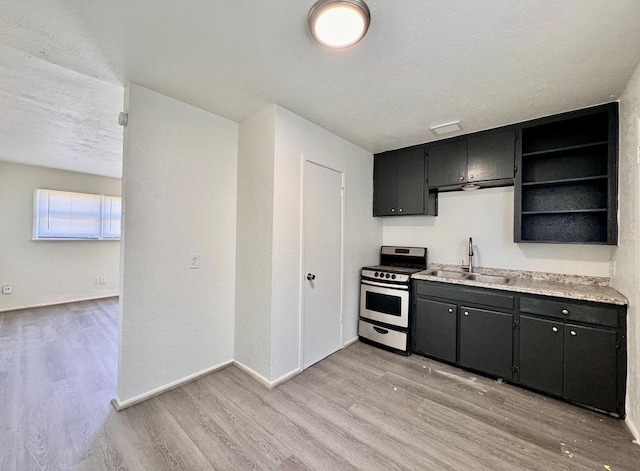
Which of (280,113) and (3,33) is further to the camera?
(280,113)

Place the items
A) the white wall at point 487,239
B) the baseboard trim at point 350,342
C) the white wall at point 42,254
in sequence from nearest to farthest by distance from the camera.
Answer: the white wall at point 487,239, the baseboard trim at point 350,342, the white wall at point 42,254

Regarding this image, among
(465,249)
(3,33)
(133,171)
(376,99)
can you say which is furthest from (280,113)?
(465,249)

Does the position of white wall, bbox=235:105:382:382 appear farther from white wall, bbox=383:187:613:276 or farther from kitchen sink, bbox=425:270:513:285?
kitchen sink, bbox=425:270:513:285

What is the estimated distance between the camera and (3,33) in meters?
1.53

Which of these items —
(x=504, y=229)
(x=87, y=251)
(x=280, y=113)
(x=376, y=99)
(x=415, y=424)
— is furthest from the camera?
(x=87, y=251)

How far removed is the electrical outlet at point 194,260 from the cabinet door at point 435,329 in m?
2.34

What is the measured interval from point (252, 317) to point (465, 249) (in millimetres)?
2576

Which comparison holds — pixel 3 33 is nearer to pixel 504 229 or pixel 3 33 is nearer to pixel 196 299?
pixel 196 299

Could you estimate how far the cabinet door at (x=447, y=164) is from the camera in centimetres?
291

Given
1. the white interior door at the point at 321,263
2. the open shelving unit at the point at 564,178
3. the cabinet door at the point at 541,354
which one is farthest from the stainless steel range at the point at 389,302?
the open shelving unit at the point at 564,178

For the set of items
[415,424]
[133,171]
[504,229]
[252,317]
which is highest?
[133,171]

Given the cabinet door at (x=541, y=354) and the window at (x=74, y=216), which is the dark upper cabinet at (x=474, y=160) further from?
the window at (x=74, y=216)

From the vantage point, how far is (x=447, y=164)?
3.01m

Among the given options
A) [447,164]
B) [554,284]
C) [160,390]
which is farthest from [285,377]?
[447,164]
